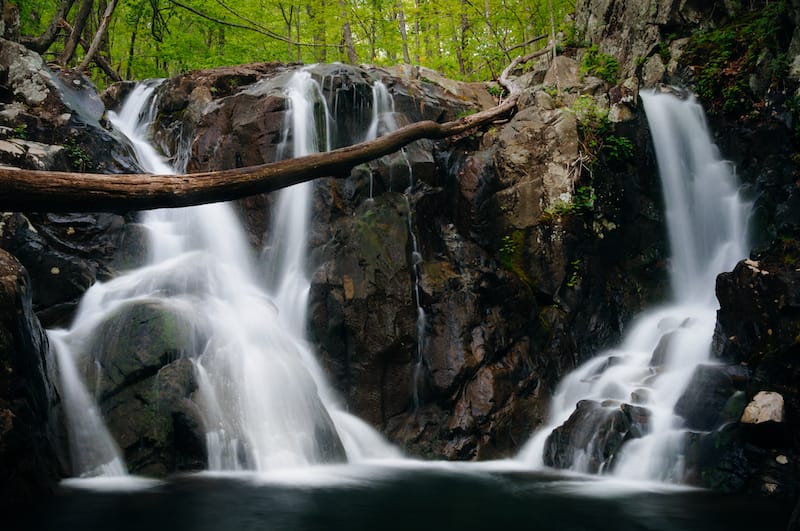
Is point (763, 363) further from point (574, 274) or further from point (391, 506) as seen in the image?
point (391, 506)

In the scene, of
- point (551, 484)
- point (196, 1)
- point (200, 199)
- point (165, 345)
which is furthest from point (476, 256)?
point (196, 1)

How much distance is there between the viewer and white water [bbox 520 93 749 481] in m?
7.60

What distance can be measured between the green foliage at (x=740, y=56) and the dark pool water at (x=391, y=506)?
346 inches

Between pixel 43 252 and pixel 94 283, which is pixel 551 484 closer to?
pixel 94 283

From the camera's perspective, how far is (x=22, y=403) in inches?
236

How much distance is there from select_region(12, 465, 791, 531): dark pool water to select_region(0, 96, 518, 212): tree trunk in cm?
308

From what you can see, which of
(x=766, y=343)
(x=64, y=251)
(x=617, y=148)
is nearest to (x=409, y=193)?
(x=617, y=148)

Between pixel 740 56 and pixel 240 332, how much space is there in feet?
38.1

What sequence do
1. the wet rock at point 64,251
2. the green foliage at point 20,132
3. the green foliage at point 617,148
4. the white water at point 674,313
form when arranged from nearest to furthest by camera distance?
the white water at point 674,313
the wet rock at point 64,251
the green foliage at point 20,132
the green foliage at point 617,148

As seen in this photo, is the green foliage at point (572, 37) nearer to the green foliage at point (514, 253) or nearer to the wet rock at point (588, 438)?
the green foliage at point (514, 253)

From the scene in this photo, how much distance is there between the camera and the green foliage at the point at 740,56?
11.8m

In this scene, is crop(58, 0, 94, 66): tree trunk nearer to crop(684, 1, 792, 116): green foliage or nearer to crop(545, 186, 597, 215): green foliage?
crop(545, 186, 597, 215): green foliage

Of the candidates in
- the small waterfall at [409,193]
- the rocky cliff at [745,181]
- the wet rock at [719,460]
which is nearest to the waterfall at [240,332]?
the small waterfall at [409,193]

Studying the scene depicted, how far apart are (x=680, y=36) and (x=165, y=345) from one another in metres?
13.2
